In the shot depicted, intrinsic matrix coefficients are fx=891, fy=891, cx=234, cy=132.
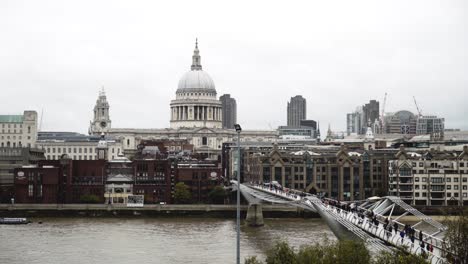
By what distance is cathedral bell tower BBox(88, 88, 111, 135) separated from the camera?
478ft

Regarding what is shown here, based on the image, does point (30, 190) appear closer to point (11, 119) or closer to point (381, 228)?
point (381, 228)

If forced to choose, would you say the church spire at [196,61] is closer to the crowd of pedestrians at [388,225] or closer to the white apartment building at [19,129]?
the white apartment building at [19,129]

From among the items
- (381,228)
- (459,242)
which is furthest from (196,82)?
(459,242)

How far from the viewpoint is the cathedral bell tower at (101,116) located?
14575 centimetres

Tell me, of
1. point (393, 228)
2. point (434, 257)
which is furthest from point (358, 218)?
point (434, 257)

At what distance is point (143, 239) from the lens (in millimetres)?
51750

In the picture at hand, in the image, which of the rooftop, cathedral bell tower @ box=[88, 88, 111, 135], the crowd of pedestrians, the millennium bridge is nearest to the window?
the millennium bridge

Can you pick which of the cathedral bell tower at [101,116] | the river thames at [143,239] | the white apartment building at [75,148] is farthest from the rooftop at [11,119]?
the river thames at [143,239]

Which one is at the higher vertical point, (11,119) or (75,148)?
(11,119)

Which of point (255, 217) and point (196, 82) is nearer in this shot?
point (255, 217)

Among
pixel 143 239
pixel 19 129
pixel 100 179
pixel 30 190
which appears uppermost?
pixel 19 129

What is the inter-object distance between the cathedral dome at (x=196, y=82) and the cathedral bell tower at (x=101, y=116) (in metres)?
12.6

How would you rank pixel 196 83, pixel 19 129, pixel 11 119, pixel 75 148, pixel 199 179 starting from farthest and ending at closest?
pixel 196 83, pixel 75 148, pixel 11 119, pixel 19 129, pixel 199 179

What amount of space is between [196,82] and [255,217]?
86673mm
